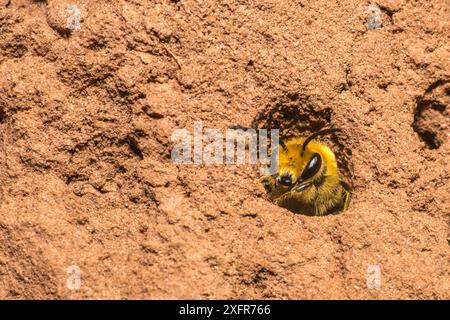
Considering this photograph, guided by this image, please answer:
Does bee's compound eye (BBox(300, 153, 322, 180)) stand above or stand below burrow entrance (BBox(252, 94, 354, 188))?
below

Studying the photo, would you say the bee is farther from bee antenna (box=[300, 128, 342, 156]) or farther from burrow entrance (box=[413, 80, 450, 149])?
burrow entrance (box=[413, 80, 450, 149])

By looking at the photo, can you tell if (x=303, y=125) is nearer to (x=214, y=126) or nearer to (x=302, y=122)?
(x=302, y=122)

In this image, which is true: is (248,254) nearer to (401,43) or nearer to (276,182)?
(276,182)

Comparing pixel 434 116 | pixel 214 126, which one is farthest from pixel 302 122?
pixel 434 116

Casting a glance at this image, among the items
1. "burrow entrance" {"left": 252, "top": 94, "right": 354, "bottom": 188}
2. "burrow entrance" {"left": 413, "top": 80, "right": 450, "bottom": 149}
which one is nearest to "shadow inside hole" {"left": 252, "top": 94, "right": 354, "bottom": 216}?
"burrow entrance" {"left": 252, "top": 94, "right": 354, "bottom": 188}

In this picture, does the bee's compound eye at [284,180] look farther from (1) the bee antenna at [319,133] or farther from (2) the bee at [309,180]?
(1) the bee antenna at [319,133]

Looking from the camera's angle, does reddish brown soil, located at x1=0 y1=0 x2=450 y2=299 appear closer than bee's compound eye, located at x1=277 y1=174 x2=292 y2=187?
Yes

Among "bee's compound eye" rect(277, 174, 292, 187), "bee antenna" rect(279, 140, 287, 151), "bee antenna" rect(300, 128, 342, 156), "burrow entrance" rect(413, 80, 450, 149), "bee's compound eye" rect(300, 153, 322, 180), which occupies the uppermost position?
"burrow entrance" rect(413, 80, 450, 149)

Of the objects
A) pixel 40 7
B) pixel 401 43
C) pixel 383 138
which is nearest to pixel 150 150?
pixel 40 7
